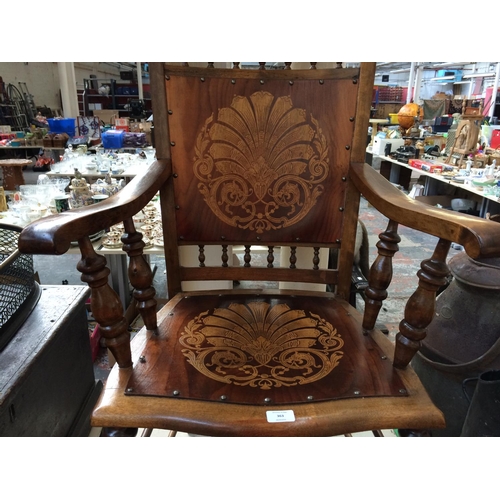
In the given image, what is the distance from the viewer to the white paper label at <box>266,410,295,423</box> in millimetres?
733

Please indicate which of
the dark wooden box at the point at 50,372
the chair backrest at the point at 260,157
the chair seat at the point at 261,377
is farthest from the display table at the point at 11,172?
the chair seat at the point at 261,377

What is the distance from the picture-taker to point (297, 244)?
117 cm

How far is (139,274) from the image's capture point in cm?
96

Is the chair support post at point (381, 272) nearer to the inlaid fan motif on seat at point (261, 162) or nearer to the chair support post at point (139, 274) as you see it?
the inlaid fan motif on seat at point (261, 162)

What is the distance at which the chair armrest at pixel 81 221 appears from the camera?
599 mm

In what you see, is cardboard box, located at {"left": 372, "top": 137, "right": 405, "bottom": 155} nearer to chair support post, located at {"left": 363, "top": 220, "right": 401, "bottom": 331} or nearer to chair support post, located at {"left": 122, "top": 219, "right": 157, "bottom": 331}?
chair support post, located at {"left": 363, "top": 220, "right": 401, "bottom": 331}

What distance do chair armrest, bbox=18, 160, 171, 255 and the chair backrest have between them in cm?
18

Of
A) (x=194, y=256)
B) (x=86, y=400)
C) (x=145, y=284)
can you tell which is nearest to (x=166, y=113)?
(x=145, y=284)

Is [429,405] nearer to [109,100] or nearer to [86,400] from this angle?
[86,400]

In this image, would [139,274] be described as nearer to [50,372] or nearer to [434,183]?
[50,372]

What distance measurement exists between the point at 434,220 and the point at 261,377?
44cm

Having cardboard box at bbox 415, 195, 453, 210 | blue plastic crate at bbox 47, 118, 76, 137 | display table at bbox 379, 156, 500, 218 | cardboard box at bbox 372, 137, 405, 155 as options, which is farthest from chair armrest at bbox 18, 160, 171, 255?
blue plastic crate at bbox 47, 118, 76, 137

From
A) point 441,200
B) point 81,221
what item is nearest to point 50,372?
point 81,221

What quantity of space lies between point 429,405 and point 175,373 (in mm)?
487
